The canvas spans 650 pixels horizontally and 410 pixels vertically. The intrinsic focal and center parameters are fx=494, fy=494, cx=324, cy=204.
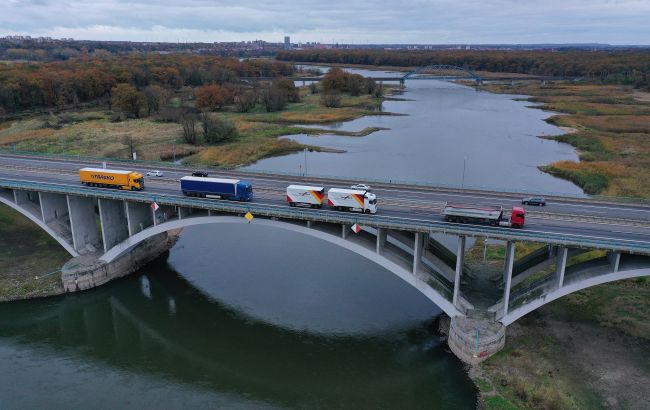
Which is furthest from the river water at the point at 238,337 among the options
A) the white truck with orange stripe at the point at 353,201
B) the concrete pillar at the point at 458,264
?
the white truck with orange stripe at the point at 353,201

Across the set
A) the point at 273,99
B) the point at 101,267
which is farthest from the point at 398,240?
the point at 273,99

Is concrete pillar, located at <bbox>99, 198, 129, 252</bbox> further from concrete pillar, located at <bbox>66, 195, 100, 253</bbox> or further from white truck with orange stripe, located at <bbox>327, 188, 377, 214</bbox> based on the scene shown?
white truck with orange stripe, located at <bbox>327, 188, 377, 214</bbox>

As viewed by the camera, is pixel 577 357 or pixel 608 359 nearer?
pixel 608 359

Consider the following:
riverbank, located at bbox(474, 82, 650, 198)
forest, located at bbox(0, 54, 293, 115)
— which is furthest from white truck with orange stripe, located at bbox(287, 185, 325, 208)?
forest, located at bbox(0, 54, 293, 115)

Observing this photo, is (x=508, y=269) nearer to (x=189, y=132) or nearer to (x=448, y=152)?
(x=448, y=152)

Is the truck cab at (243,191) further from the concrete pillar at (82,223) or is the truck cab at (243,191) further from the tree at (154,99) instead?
the tree at (154,99)
